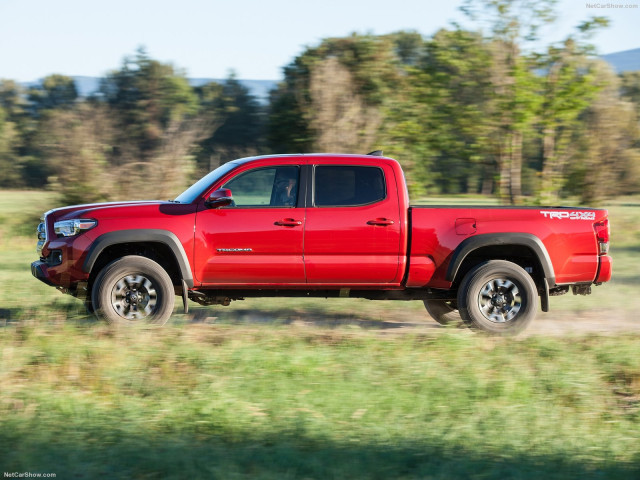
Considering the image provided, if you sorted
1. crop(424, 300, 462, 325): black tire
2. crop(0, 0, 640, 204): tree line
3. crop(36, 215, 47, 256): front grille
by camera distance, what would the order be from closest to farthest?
crop(36, 215, 47, 256): front grille < crop(424, 300, 462, 325): black tire < crop(0, 0, 640, 204): tree line

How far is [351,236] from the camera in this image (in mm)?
7094

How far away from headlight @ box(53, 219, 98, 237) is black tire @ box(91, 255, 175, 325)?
0.40m

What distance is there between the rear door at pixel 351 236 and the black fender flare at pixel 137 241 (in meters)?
1.15

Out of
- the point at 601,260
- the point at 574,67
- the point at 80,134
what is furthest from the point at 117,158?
the point at 601,260

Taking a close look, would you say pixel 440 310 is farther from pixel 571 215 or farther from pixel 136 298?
pixel 136 298

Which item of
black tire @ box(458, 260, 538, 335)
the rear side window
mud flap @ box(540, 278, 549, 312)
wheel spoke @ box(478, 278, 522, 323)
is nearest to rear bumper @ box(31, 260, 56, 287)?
the rear side window

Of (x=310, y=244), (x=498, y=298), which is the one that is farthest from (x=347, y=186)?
(x=498, y=298)

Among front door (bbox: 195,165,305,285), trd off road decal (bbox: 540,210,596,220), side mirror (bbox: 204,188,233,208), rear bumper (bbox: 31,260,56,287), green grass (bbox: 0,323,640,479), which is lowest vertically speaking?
green grass (bbox: 0,323,640,479)

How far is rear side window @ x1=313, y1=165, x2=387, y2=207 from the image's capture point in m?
7.21

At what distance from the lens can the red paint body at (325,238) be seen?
7039 millimetres

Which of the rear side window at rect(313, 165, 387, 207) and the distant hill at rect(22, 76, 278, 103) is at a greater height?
the distant hill at rect(22, 76, 278, 103)

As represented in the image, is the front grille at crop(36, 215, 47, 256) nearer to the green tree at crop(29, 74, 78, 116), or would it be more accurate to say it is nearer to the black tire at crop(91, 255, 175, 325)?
the black tire at crop(91, 255, 175, 325)

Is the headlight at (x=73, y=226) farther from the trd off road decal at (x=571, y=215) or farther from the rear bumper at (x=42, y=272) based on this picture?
the trd off road decal at (x=571, y=215)

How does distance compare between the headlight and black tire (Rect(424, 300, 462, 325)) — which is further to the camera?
black tire (Rect(424, 300, 462, 325))
